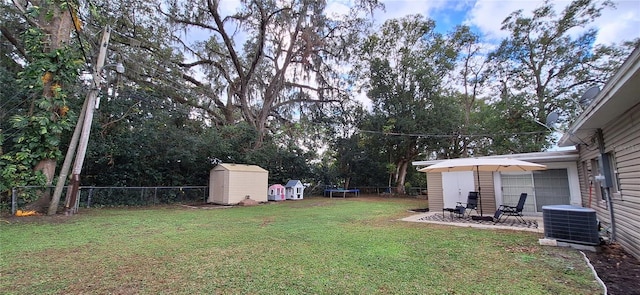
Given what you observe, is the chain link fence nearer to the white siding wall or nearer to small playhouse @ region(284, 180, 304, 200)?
small playhouse @ region(284, 180, 304, 200)

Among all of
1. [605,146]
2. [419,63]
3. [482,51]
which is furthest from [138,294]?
[482,51]

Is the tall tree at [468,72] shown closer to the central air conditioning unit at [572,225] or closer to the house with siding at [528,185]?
the house with siding at [528,185]

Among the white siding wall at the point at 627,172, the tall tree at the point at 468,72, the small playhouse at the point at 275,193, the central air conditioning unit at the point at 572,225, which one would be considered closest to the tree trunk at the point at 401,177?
Result: the tall tree at the point at 468,72

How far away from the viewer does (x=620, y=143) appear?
4352 mm

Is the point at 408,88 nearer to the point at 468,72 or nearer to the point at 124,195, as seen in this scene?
the point at 468,72

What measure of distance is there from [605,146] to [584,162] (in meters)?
2.90

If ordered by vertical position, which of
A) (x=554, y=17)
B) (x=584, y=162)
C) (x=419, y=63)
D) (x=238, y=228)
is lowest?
(x=238, y=228)

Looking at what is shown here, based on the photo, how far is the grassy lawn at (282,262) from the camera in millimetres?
2807

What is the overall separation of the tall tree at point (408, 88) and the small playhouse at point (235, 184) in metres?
8.99

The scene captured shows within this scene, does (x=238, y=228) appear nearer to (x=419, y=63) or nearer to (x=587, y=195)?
(x=587, y=195)

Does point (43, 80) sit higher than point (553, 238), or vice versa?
point (43, 80)

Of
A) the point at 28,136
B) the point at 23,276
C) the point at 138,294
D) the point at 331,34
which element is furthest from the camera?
the point at 331,34

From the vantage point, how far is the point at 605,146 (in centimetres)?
507

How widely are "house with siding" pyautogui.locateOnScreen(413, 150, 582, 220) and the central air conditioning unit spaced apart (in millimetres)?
4240
